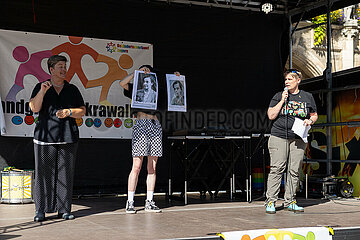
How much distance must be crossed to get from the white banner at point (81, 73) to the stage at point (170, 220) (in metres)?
1.15

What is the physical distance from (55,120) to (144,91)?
1092 millimetres

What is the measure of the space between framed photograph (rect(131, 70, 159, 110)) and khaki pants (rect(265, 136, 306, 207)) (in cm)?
141

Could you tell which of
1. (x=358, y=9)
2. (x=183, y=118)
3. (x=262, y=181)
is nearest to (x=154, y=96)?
(x=183, y=118)

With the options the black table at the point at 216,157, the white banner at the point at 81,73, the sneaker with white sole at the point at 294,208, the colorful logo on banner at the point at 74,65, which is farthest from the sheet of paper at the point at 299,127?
the colorful logo on banner at the point at 74,65

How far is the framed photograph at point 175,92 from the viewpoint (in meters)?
5.92

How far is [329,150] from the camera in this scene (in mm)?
7578

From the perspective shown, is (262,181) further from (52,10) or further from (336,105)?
(52,10)

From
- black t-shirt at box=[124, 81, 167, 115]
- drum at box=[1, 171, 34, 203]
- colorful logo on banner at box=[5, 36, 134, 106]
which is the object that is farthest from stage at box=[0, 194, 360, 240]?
colorful logo on banner at box=[5, 36, 134, 106]

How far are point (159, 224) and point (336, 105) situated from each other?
424cm

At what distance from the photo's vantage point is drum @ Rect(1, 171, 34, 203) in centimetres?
632

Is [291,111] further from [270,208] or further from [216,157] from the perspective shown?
[216,157]

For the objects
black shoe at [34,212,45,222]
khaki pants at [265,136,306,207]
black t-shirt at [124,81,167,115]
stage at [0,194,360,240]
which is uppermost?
black t-shirt at [124,81,167,115]

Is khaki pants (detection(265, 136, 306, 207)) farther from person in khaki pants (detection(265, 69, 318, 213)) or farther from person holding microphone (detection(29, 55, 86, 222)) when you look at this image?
person holding microphone (detection(29, 55, 86, 222))

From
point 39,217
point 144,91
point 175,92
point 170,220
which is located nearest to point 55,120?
point 39,217
